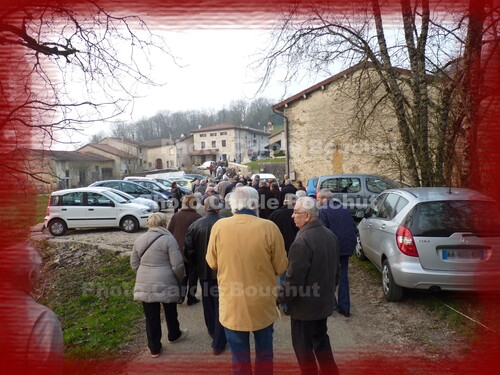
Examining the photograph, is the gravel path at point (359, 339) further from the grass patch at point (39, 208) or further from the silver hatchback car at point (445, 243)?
the silver hatchback car at point (445, 243)

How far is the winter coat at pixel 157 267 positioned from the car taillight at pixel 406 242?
2.57 meters

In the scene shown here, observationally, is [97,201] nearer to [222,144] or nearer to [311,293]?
[311,293]

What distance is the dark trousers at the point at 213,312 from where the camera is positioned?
2957 mm

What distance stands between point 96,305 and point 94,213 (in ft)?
18.0

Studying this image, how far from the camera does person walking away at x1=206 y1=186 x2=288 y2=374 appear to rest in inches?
86.4

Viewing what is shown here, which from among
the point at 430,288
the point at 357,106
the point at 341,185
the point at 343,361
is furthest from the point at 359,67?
the point at 343,361

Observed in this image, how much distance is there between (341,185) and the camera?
9.17 meters

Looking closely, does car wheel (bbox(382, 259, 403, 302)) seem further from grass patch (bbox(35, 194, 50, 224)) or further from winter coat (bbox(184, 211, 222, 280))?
grass patch (bbox(35, 194, 50, 224))

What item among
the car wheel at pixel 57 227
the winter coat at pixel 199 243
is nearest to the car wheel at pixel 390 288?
the winter coat at pixel 199 243

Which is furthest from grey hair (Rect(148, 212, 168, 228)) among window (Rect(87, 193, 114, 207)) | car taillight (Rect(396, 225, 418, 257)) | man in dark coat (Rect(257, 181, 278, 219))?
window (Rect(87, 193, 114, 207))

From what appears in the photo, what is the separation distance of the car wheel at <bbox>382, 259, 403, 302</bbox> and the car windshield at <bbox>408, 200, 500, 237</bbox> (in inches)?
28.6

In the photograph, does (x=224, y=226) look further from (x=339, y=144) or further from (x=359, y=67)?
(x=339, y=144)

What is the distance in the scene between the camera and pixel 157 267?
9.68ft

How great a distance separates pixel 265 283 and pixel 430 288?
2319 millimetres
